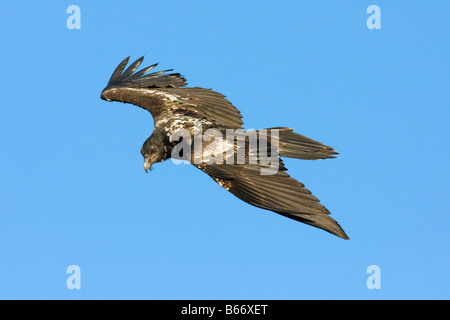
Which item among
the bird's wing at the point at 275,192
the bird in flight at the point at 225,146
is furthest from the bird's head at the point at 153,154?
the bird's wing at the point at 275,192

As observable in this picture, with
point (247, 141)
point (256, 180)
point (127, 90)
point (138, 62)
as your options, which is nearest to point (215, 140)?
point (247, 141)

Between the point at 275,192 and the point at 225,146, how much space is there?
1301 millimetres

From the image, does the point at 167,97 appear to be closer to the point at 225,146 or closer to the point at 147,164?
the point at 147,164

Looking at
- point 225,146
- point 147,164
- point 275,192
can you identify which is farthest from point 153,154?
point 275,192

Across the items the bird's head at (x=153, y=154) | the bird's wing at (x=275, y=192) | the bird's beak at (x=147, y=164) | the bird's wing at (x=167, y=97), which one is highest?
the bird's wing at (x=167, y=97)

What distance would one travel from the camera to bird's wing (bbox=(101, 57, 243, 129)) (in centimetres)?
1228

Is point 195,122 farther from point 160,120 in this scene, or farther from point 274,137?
point 274,137

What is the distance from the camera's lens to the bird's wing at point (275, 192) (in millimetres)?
9719

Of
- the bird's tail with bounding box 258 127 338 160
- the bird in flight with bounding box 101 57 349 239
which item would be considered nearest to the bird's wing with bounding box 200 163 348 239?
the bird in flight with bounding box 101 57 349 239

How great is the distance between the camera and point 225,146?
1106 centimetres

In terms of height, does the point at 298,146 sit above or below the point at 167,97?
below

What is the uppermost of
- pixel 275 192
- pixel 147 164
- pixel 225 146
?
pixel 225 146

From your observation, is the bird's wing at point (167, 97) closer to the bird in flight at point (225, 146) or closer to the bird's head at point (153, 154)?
the bird in flight at point (225, 146)

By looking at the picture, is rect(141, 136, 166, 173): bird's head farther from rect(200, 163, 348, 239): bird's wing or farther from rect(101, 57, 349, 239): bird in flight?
rect(200, 163, 348, 239): bird's wing
